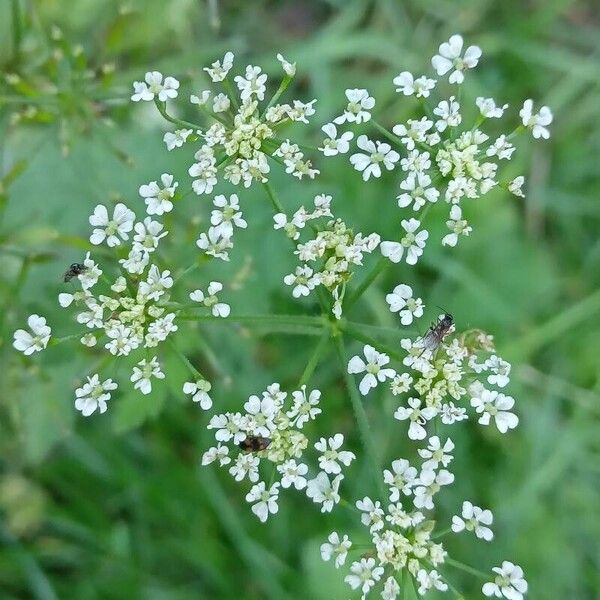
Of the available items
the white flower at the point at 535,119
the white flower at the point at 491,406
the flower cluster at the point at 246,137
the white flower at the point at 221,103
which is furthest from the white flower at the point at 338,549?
the white flower at the point at 535,119

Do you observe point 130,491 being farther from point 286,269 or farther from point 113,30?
point 113,30

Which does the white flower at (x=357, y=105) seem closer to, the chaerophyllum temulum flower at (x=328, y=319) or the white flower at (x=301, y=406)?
the chaerophyllum temulum flower at (x=328, y=319)

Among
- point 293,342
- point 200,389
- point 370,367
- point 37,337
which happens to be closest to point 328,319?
point 370,367

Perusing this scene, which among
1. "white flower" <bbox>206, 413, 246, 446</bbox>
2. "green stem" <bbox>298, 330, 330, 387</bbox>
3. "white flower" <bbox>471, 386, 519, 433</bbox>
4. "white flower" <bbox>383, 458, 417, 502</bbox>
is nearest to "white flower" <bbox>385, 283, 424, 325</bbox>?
"green stem" <bbox>298, 330, 330, 387</bbox>

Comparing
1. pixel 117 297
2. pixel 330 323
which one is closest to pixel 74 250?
pixel 117 297

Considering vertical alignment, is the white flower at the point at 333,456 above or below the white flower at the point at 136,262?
below

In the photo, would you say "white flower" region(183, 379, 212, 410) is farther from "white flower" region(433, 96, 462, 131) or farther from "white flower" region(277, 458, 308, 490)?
"white flower" region(433, 96, 462, 131)

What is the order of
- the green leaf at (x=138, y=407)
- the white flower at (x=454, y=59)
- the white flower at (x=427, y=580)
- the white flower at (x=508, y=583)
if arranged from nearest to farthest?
the white flower at (x=427, y=580)
the white flower at (x=508, y=583)
the white flower at (x=454, y=59)
the green leaf at (x=138, y=407)
